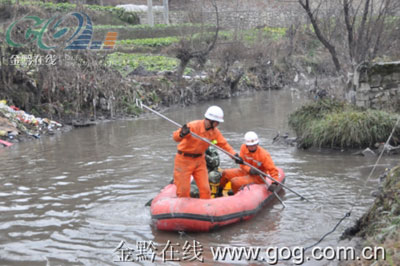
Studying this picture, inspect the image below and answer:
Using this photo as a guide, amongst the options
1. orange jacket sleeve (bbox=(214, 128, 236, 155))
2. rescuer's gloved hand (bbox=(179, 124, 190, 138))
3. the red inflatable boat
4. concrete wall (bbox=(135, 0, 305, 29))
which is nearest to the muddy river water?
the red inflatable boat

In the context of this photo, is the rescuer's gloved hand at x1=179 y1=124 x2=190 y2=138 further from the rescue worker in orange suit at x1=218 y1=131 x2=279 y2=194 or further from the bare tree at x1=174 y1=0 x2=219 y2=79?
the bare tree at x1=174 y1=0 x2=219 y2=79

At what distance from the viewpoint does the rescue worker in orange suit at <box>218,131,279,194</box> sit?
8945 mm

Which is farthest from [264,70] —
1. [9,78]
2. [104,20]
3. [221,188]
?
[221,188]

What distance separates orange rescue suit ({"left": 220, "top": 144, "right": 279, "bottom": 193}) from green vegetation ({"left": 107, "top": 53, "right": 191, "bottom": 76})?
678 inches

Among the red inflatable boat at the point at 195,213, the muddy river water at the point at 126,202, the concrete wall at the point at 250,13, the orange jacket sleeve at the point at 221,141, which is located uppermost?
the concrete wall at the point at 250,13

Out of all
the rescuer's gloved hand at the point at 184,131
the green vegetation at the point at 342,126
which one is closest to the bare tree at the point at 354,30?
the green vegetation at the point at 342,126

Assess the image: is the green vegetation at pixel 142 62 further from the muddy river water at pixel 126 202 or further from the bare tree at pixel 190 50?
the muddy river water at pixel 126 202

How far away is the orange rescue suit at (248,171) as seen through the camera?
8.95 m

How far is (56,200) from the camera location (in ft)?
29.7

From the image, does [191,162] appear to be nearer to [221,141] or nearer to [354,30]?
[221,141]

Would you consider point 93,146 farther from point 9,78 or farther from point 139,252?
point 139,252

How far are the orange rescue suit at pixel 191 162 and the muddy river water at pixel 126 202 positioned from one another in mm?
705

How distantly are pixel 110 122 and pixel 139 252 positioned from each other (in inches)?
527

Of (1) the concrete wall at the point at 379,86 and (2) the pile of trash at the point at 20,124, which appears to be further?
(2) the pile of trash at the point at 20,124
